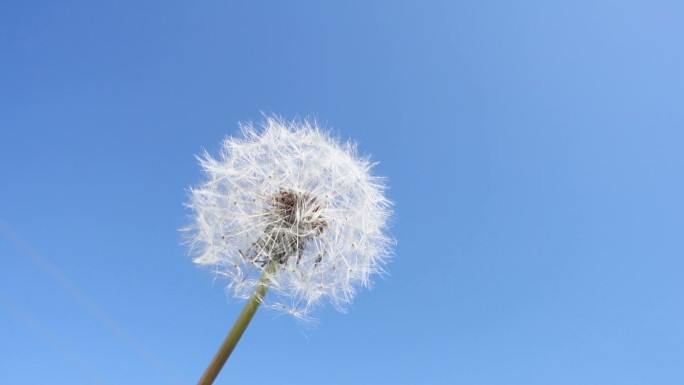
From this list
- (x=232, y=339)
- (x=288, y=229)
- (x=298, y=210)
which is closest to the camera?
(x=232, y=339)

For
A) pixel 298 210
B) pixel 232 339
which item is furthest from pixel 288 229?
pixel 232 339

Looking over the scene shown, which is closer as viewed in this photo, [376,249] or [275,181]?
[275,181]

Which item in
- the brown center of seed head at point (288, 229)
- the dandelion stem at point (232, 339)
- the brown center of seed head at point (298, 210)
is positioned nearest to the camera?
the dandelion stem at point (232, 339)

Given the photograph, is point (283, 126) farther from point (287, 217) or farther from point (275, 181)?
point (287, 217)

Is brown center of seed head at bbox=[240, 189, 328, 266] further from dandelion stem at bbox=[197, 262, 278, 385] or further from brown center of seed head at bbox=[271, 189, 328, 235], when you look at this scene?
dandelion stem at bbox=[197, 262, 278, 385]

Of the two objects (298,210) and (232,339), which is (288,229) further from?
(232,339)

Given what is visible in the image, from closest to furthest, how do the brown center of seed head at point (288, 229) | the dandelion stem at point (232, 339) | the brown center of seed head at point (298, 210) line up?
the dandelion stem at point (232, 339) < the brown center of seed head at point (288, 229) < the brown center of seed head at point (298, 210)

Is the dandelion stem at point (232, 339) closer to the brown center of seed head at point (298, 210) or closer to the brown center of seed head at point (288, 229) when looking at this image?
the brown center of seed head at point (288, 229)

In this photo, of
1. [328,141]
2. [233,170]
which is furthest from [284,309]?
[328,141]

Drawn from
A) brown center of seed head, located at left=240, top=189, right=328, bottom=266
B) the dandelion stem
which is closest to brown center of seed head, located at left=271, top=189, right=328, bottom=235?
brown center of seed head, located at left=240, top=189, right=328, bottom=266

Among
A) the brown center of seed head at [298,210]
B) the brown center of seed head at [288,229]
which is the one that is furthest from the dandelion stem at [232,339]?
the brown center of seed head at [298,210]

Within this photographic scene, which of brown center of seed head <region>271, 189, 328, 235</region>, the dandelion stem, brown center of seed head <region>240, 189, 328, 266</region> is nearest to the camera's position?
the dandelion stem
